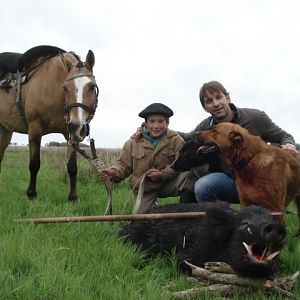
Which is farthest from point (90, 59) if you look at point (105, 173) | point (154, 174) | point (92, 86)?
point (154, 174)

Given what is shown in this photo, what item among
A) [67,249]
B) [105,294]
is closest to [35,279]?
[105,294]

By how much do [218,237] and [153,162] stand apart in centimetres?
252

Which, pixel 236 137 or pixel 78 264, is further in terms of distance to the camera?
pixel 236 137

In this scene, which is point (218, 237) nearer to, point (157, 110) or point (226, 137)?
point (226, 137)

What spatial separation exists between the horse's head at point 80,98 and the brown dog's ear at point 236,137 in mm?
2486

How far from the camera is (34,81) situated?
8.05 m

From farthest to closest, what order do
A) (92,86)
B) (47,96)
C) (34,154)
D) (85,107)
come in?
1. (34,154)
2. (47,96)
3. (92,86)
4. (85,107)

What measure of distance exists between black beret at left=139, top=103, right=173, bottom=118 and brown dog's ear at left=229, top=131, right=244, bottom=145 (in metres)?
1.26

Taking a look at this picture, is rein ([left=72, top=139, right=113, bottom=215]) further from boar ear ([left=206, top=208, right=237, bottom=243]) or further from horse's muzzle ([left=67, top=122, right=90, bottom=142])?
boar ear ([left=206, top=208, right=237, bottom=243])

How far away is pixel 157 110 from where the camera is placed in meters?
6.13

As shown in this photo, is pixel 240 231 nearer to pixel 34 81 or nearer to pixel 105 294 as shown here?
pixel 105 294

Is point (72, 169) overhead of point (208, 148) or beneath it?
beneath

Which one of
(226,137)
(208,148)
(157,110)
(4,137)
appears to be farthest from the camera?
(4,137)

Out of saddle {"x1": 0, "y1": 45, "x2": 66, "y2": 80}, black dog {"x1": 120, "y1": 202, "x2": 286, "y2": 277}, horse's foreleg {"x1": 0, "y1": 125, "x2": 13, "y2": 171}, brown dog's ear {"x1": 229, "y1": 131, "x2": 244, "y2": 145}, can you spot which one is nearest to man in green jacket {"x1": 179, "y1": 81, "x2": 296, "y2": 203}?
brown dog's ear {"x1": 229, "y1": 131, "x2": 244, "y2": 145}
